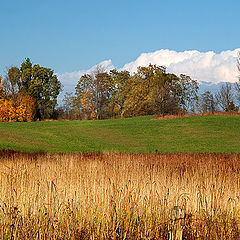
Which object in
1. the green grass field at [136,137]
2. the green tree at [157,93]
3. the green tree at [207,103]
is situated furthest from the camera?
the green tree at [207,103]

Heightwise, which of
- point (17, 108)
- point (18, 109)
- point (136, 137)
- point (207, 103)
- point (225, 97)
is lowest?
point (136, 137)

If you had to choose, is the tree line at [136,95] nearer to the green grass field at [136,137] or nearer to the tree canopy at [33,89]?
the tree canopy at [33,89]

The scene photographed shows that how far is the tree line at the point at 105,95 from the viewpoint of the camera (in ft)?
145

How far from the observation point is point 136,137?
24.2m

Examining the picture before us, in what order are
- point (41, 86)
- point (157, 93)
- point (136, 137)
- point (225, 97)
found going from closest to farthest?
point (136, 137) < point (157, 93) < point (225, 97) < point (41, 86)

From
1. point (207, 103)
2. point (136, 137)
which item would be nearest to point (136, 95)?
point (207, 103)

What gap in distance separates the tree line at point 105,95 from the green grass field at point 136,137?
13827 millimetres

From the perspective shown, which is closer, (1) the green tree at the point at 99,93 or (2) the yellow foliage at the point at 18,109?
(2) the yellow foliage at the point at 18,109

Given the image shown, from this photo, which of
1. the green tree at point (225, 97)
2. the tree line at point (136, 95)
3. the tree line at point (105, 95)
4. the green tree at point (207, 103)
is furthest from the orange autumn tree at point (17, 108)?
the green tree at point (225, 97)

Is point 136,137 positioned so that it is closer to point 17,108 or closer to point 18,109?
point 18,109

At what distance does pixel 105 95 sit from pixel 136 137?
29.6m

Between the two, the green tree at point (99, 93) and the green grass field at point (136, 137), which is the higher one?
the green tree at point (99, 93)

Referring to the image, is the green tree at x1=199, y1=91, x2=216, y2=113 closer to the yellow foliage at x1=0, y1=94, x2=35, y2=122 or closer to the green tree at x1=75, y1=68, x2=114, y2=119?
the green tree at x1=75, y1=68, x2=114, y2=119

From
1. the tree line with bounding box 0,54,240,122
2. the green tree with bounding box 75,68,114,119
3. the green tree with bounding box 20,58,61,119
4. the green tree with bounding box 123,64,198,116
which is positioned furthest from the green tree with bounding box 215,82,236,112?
the green tree with bounding box 20,58,61,119
